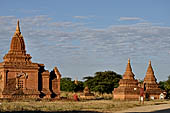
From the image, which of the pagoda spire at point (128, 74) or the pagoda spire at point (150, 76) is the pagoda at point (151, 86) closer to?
the pagoda spire at point (150, 76)

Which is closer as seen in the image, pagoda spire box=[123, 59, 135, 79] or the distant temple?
the distant temple

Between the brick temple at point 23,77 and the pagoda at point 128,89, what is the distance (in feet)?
26.4

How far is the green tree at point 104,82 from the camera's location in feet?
249

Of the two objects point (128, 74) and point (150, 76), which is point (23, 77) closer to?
point (128, 74)

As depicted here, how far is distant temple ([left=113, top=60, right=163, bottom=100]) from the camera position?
5294 centimetres

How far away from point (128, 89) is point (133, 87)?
0.96 m

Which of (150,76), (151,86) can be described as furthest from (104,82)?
(151,86)

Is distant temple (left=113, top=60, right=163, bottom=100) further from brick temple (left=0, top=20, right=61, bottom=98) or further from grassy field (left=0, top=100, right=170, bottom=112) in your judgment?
grassy field (left=0, top=100, right=170, bottom=112)

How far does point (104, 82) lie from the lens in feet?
248

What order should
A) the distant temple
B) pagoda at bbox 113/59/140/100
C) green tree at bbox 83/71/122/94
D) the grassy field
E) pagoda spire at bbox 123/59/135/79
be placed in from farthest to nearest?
green tree at bbox 83/71/122/94, pagoda spire at bbox 123/59/135/79, the distant temple, pagoda at bbox 113/59/140/100, the grassy field

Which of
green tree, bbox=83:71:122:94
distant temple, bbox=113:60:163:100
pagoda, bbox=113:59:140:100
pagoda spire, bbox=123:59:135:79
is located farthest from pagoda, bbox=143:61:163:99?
green tree, bbox=83:71:122:94

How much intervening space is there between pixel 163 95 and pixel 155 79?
10.6 ft

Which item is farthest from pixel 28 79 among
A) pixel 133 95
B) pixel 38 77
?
pixel 133 95

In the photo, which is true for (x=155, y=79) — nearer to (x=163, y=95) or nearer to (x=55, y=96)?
(x=163, y=95)
